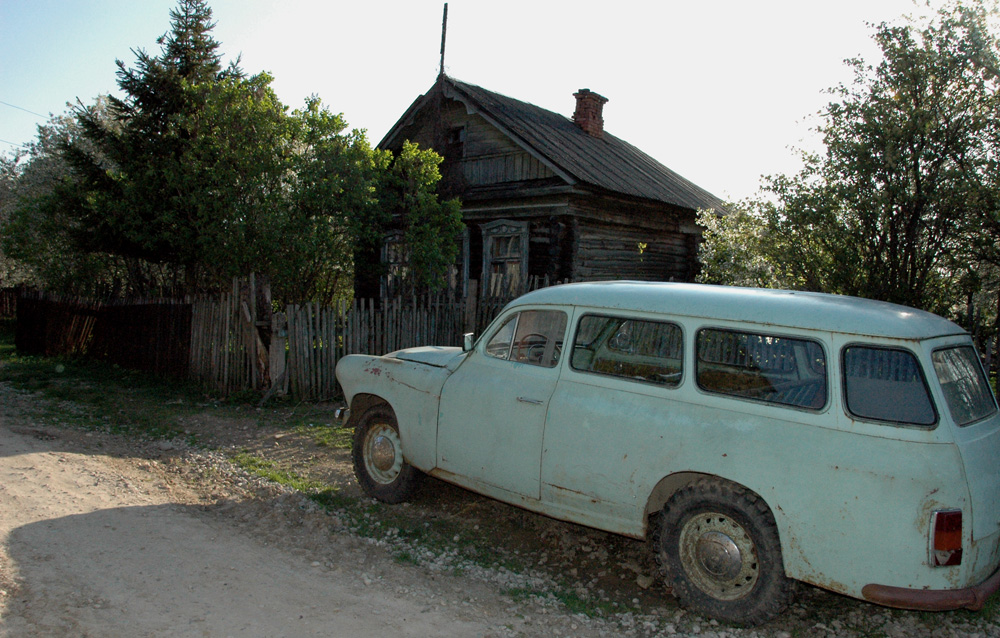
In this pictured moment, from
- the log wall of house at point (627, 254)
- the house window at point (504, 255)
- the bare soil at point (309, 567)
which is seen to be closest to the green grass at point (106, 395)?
the bare soil at point (309, 567)

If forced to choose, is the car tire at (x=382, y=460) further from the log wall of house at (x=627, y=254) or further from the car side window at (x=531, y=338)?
the log wall of house at (x=627, y=254)

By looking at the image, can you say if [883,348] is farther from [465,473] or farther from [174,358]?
[174,358]

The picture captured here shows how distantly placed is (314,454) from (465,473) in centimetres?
305

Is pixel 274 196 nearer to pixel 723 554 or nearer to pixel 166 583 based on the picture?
pixel 166 583

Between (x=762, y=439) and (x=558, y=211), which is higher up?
(x=558, y=211)

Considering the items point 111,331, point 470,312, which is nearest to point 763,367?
point 470,312

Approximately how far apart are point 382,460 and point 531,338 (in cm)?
188

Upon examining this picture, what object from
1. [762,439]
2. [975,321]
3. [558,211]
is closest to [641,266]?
[558,211]

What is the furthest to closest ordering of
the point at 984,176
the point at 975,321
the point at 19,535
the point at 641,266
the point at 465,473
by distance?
the point at 641,266 → the point at 975,321 → the point at 984,176 → the point at 465,473 → the point at 19,535

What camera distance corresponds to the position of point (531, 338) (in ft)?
16.1

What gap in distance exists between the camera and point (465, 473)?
506 cm

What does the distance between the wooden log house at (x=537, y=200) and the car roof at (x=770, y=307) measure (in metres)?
9.29

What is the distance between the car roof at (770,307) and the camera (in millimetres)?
3590

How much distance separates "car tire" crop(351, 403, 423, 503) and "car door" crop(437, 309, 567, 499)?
0.60 metres
